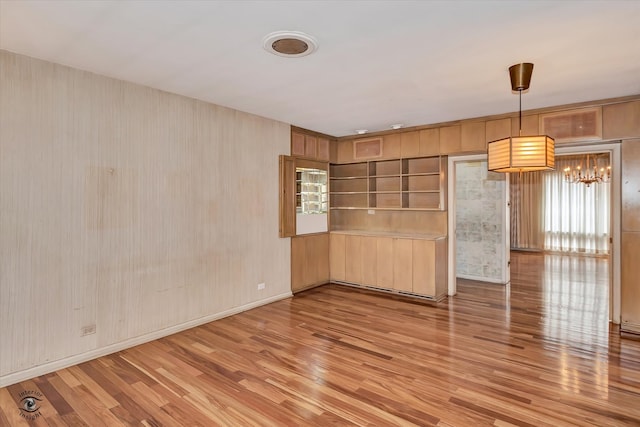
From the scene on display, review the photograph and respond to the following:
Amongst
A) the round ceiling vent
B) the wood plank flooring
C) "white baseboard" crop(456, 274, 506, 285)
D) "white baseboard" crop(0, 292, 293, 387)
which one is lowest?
the wood plank flooring

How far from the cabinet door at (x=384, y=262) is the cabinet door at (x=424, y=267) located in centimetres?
41

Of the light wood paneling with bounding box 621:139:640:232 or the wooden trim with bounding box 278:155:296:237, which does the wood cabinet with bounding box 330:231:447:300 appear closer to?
the wooden trim with bounding box 278:155:296:237

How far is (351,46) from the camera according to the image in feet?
8.47

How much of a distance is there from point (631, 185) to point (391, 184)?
319 centimetres

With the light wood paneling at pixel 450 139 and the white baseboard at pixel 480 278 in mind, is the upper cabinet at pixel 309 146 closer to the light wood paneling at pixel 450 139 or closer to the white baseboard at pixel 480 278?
the light wood paneling at pixel 450 139

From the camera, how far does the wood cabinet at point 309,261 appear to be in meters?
5.44

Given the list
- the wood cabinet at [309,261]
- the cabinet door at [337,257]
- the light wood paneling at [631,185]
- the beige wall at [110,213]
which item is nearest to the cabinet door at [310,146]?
the beige wall at [110,213]

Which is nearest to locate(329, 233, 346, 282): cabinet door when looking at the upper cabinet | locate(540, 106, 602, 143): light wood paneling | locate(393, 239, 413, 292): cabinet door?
locate(393, 239, 413, 292): cabinet door

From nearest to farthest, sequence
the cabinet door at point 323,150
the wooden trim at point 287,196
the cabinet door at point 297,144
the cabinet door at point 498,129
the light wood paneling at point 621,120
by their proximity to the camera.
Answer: the light wood paneling at point 621,120
the cabinet door at point 498,129
the wooden trim at point 287,196
the cabinet door at point 297,144
the cabinet door at point 323,150

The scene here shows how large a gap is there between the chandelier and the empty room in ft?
13.6

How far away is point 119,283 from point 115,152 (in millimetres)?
1303

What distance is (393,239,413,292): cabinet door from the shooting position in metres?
5.25

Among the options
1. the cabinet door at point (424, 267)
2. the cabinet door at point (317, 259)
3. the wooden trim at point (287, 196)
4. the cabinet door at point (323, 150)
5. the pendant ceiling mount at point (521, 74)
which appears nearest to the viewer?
the pendant ceiling mount at point (521, 74)

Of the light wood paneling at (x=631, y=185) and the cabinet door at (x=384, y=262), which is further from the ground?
the light wood paneling at (x=631, y=185)
